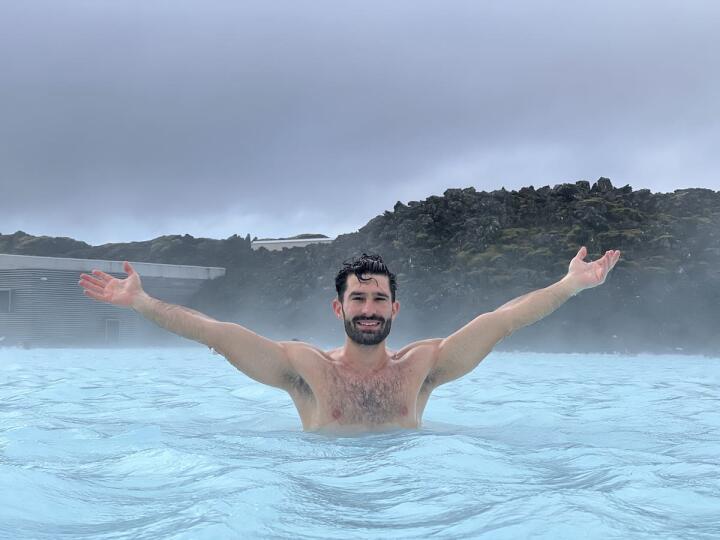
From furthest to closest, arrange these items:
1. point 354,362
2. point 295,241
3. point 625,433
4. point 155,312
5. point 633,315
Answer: point 295,241, point 633,315, point 625,433, point 354,362, point 155,312

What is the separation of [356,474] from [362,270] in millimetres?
1068

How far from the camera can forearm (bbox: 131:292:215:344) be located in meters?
3.94

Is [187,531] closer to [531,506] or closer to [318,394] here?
[531,506]

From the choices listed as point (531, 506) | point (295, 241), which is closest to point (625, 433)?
point (531, 506)

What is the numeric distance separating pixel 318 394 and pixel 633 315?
57.5 ft

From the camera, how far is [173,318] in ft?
13.0

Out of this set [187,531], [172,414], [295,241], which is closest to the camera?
[187,531]

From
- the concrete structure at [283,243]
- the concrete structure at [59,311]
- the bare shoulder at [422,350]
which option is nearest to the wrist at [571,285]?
the bare shoulder at [422,350]

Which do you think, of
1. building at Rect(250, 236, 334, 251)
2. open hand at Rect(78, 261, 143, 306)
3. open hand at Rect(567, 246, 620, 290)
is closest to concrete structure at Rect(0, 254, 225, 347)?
building at Rect(250, 236, 334, 251)

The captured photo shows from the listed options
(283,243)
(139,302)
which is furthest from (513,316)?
(283,243)

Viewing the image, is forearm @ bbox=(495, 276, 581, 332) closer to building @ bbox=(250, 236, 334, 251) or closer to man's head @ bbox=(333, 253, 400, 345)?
man's head @ bbox=(333, 253, 400, 345)

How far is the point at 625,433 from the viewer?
516 cm

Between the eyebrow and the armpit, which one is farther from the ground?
the eyebrow

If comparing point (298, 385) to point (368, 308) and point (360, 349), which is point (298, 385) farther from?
point (368, 308)
